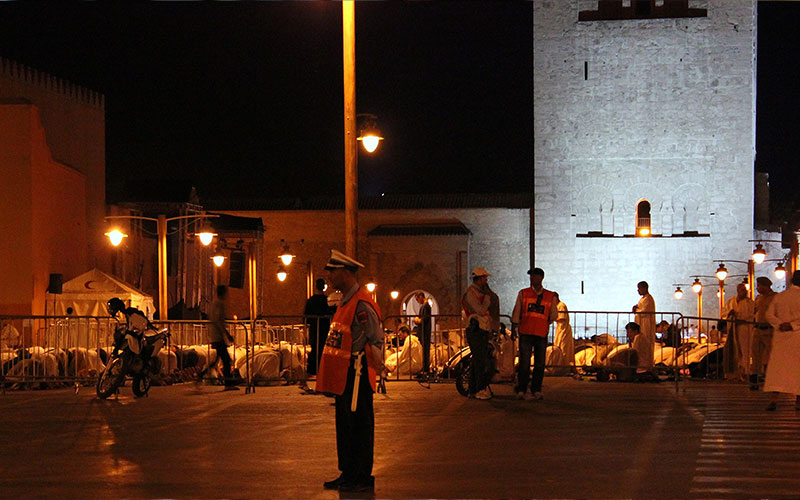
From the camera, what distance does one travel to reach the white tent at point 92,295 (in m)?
23.9

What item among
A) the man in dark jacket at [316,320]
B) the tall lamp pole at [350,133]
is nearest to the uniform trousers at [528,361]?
the tall lamp pole at [350,133]

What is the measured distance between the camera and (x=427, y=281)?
153 ft

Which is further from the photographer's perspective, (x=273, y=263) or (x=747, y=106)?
(x=273, y=263)

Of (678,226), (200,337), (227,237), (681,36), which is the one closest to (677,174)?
(678,226)

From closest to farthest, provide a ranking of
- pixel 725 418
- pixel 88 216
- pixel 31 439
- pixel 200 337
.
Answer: pixel 31 439
pixel 725 418
pixel 200 337
pixel 88 216

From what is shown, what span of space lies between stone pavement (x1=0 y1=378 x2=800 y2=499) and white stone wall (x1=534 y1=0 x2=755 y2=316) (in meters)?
28.1

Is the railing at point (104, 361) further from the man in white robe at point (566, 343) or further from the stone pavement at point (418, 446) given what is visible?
the man in white robe at point (566, 343)

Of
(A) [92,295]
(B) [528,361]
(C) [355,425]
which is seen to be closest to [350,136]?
(B) [528,361]

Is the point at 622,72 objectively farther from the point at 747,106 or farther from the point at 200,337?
the point at 200,337

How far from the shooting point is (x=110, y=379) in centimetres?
1272

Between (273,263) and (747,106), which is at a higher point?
(747,106)

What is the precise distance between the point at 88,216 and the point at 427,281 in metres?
17.1

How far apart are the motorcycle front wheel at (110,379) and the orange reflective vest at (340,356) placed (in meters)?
6.31

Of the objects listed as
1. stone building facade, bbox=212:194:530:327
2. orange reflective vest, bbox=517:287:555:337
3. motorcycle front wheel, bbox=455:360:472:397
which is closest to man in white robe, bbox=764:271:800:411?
orange reflective vest, bbox=517:287:555:337
